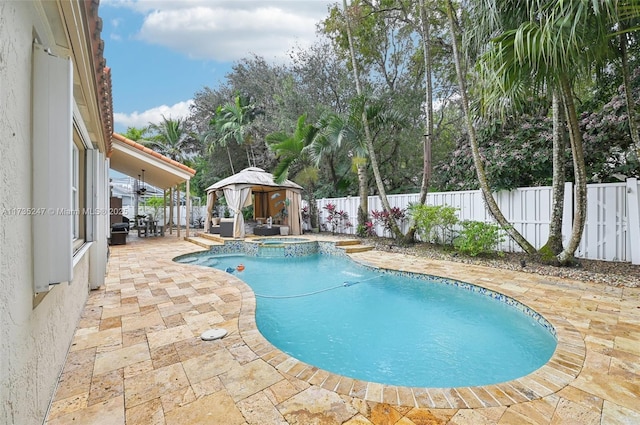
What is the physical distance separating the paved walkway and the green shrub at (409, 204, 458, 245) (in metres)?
4.49

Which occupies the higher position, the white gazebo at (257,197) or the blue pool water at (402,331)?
the white gazebo at (257,197)

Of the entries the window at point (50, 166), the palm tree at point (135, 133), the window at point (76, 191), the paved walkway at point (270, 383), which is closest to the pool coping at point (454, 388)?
the paved walkway at point (270, 383)

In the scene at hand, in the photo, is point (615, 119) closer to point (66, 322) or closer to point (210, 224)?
point (66, 322)

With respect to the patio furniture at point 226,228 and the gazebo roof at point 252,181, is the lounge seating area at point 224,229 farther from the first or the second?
the gazebo roof at point 252,181

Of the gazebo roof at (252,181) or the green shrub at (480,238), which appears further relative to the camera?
the gazebo roof at (252,181)

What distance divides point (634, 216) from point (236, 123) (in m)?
17.8

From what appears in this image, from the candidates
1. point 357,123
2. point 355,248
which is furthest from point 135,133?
point 355,248

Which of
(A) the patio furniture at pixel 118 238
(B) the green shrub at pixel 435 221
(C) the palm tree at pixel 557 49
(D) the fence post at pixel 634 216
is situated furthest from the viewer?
(A) the patio furniture at pixel 118 238

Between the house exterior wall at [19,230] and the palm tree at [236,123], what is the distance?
647 inches

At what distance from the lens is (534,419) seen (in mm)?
1875

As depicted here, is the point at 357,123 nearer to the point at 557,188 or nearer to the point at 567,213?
the point at 557,188

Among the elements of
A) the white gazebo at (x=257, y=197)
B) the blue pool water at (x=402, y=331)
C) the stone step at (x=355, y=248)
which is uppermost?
the white gazebo at (x=257, y=197)

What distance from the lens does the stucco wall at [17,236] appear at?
1.21 m

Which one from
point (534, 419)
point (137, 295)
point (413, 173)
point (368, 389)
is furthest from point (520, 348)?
point (413, 173)
